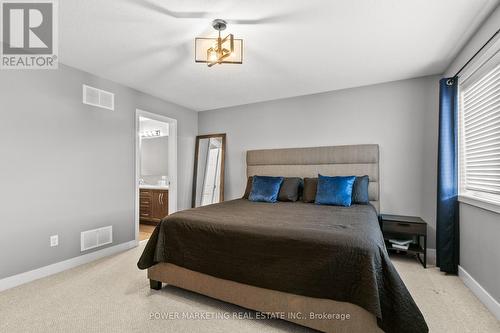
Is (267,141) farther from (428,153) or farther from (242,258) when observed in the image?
(242,258)

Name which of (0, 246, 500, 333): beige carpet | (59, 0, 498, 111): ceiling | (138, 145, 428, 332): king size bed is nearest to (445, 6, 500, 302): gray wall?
(59, 0, 498, 111): ceiling

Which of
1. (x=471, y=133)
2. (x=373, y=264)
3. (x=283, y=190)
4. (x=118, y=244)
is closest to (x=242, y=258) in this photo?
(x=373, y=264)

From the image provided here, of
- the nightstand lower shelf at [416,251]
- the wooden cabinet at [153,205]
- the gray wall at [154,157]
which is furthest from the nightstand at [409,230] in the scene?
the gray wall at [154,157]

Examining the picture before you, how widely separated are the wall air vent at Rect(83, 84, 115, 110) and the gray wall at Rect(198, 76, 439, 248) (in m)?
2.34

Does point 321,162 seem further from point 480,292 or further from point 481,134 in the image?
point 480,292

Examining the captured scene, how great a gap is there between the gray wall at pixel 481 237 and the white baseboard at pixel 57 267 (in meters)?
4.12

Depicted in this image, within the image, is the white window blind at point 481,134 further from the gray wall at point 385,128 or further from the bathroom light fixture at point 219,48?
the bathroom light fixture at point 219,48

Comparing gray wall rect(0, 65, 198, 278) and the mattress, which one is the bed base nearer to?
the mattress

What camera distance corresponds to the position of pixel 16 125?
2.42 meters

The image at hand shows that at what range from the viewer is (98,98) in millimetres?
3166

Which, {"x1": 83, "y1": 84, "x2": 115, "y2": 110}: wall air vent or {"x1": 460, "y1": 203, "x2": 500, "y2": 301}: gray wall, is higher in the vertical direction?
{"x1": 83, "y1": 84, "x2": 115, "y2": 110}: wall air vent

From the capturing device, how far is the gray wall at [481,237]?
1890 millimetres

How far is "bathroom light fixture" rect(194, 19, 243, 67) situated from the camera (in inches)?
79.4

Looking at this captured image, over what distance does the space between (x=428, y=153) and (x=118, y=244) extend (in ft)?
14.7
